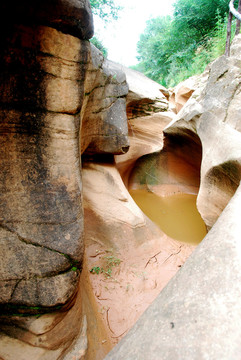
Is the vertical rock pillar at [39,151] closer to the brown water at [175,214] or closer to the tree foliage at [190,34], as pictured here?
the brown water at [175,214]

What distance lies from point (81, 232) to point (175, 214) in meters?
4.68

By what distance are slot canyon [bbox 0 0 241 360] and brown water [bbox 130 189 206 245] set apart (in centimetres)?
107

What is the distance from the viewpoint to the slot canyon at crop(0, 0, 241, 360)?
4.17 ft

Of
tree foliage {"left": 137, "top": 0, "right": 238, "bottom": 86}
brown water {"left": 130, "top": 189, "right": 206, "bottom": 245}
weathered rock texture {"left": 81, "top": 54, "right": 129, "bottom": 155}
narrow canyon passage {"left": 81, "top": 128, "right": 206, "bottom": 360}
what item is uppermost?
tree foliage {"left": 137, "top": 0, "right": 238, "bottom": 86}

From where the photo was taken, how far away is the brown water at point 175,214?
5535 millimetres

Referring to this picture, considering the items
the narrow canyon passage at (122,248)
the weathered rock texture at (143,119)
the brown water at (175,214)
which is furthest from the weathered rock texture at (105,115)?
the brown water at (175,214)

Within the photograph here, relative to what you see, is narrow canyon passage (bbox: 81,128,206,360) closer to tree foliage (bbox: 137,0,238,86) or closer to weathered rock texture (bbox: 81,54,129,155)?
weathered rock texture (bbox: 81,54,129,155)

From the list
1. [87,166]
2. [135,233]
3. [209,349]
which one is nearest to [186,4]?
[87,166]

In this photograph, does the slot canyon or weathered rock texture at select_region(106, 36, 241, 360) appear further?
the slot canyon

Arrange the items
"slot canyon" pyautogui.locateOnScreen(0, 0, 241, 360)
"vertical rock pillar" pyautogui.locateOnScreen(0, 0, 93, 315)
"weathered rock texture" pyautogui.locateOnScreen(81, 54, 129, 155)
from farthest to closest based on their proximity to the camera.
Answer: "weathered rock texture" pyautogui.locateOnScreen(81, 54, 129, 155), "vertical rock pillar" pyautogui.locateOnScreen(0, 0, 93, 315), "slot canyon" pyautogui.locateOnScreen(0, 0, 241, 360)

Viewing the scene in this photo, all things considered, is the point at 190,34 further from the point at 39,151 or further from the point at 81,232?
the point at 81,232

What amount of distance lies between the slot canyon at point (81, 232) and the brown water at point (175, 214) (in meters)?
1.07

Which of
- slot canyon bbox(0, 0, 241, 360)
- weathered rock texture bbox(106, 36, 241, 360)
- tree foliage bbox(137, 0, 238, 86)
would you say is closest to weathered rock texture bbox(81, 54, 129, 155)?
slot canyon bbox(0, 0, 241, 360)

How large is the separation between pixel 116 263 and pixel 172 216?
2.77 meters
